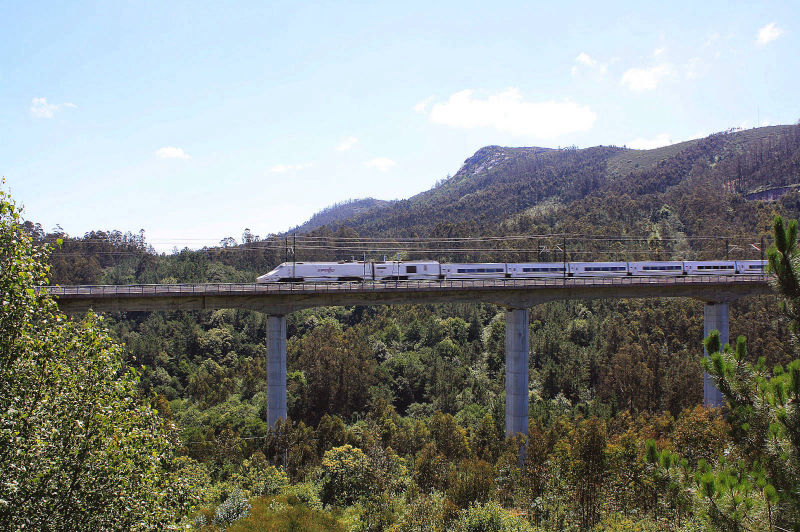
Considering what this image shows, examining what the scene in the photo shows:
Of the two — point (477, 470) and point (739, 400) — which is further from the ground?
point (739, 400)

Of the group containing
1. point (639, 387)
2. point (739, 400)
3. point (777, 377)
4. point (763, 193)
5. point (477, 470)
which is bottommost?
point (639, 387)

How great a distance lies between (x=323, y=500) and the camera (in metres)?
22.5

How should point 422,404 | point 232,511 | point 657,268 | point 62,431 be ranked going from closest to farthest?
point 62,431
point 232,511
point 657,268
point 422,404

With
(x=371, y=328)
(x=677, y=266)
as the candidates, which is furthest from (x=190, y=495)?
(x=371, y=328)

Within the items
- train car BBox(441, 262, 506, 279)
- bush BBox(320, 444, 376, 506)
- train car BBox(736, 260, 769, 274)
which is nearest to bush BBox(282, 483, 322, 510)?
bush BBox(320, 444, 376, 506)

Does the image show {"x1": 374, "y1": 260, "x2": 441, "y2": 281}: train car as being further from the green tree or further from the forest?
the green tree

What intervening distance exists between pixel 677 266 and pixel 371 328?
4071 cm

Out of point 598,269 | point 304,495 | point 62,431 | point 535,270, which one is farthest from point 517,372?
point 62,431

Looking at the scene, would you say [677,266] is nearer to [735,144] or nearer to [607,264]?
[607,264]

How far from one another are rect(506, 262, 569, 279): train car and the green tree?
3218 cm

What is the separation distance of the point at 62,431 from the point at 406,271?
30.3 metres

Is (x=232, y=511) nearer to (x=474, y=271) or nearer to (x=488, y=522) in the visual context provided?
(x=488, y=522)

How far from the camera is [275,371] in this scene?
102ft

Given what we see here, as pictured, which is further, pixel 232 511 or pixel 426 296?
pixel 426 296
